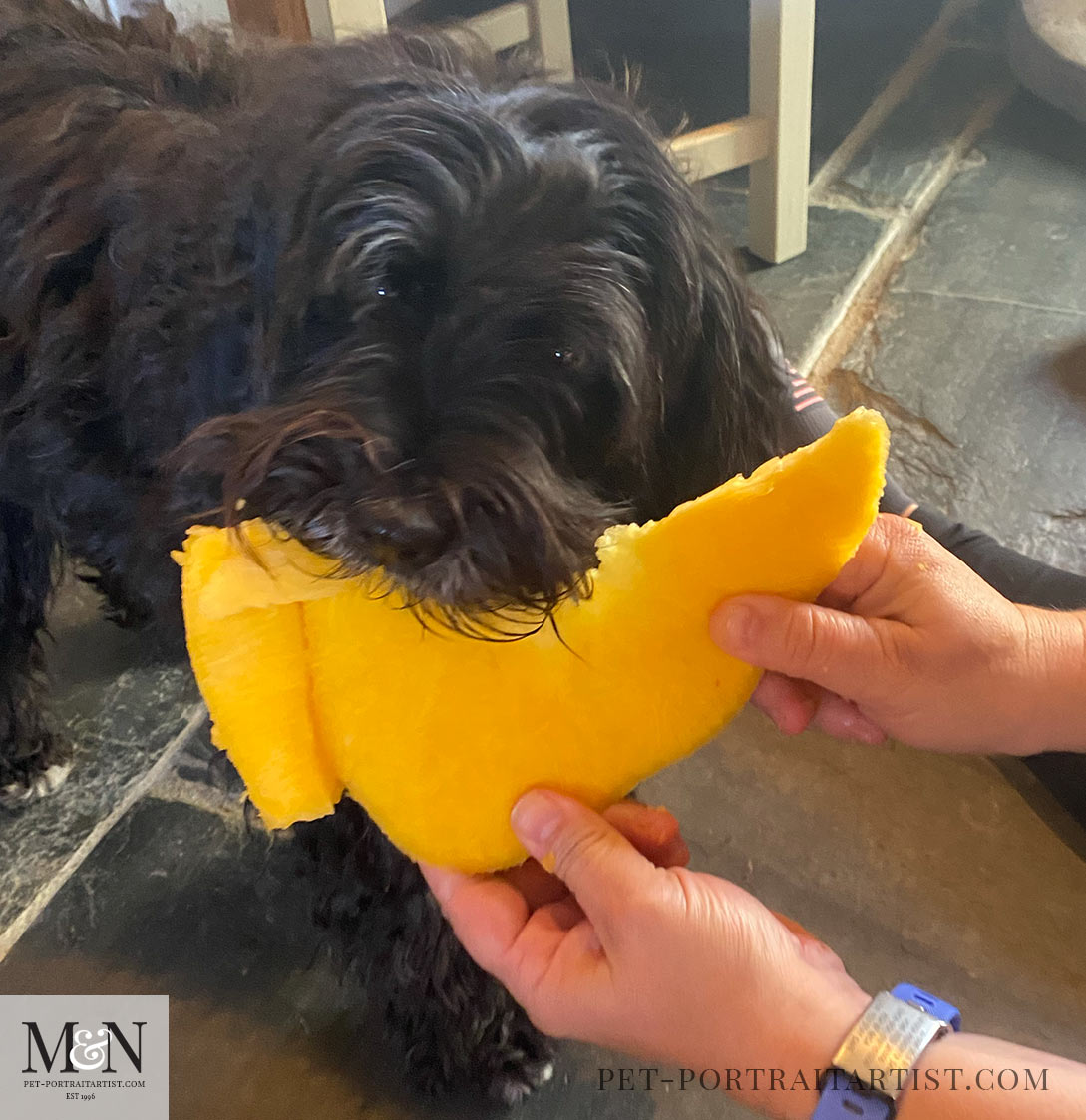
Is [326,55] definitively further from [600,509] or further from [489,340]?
[600,509]

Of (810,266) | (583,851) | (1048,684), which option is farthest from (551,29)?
(583,851)

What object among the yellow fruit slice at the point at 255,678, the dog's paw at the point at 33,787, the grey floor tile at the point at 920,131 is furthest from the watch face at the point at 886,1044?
the grey floor tile at the point at 920,131

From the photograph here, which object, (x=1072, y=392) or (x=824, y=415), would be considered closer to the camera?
(x=824, y=415)

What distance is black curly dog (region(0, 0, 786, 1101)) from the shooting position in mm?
684

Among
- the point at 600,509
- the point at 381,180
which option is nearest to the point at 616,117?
the point at 381,180

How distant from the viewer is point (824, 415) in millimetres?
1544

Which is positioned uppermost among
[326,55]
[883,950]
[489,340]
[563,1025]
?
[326,55]

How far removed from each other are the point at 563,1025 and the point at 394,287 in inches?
21.0

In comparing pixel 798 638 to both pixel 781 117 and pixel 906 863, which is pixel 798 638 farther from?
pixel 781 117

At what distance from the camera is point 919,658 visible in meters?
0.80

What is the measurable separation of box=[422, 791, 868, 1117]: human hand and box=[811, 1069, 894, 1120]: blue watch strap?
1 cm

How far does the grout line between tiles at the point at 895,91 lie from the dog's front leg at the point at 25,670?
182cm

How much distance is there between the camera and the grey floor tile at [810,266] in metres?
1.98

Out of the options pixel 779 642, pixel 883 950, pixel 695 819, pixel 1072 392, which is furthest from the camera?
pixel 1072 392
